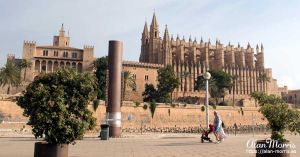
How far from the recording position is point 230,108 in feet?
226

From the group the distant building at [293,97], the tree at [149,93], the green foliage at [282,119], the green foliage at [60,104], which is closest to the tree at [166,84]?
the tree at [149,93]

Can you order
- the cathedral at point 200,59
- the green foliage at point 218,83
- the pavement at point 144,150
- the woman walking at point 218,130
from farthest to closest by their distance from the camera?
the cathedral at point 200,59
the green foliage at point 218,83
the woman walking at point 218,130
the pavement at point 144,150

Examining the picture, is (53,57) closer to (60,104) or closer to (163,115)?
(163,115)

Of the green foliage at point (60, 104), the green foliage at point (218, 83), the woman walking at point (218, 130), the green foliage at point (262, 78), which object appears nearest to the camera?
the green foliage at point (60, 104)

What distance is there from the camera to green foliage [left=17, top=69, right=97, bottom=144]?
34.8 feet

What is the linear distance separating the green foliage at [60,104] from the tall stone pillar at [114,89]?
44.1ft

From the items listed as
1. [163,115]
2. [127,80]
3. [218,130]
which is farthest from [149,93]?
[218,130]

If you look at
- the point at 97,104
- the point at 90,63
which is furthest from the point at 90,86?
the point at 90,63

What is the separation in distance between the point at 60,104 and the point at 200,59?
95746 mm

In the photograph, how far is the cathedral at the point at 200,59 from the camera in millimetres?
97375

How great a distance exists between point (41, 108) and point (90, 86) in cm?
171

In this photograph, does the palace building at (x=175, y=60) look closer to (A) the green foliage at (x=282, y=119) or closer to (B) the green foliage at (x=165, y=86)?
(B) the green foliage at (x=165, y=86)

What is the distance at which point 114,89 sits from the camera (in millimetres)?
25156

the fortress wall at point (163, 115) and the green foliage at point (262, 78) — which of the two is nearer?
the fortress wall at point (163, 115)
